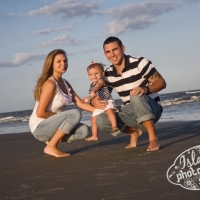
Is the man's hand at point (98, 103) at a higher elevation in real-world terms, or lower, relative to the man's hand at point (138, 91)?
lower

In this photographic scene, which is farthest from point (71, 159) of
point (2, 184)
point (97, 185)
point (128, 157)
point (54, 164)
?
point (97, 185)

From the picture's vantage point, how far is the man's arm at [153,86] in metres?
4.56

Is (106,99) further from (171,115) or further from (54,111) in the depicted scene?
(171,115)

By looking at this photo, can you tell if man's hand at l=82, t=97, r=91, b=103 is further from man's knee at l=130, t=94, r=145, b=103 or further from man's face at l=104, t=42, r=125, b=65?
man's knee at l=130, t=94, r=145, b=103

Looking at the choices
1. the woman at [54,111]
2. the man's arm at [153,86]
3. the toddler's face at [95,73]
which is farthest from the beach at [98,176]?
the toddler's face at [95,73]

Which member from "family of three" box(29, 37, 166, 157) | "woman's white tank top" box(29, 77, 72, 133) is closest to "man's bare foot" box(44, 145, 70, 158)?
"family of three" box(29, 37, 166, 157)

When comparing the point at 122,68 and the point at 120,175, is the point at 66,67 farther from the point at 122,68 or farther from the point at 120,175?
the point at 120,175

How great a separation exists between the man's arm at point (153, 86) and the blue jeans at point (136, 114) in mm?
68

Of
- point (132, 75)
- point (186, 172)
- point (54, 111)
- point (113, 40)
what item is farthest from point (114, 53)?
point (186, 172)

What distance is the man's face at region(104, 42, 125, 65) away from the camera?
4.85 m

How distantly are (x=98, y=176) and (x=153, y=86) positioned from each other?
162 cm

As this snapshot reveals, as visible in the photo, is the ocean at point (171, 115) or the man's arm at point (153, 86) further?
the ocean at point (171, 115)

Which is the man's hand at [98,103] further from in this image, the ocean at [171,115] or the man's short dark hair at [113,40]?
the ocean at [171,115]

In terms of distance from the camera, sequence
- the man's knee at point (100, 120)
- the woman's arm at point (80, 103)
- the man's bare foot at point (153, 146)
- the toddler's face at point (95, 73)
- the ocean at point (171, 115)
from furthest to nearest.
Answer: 1. the ocean at point (171, 115)
2. the toddler's face at point (95, 73)
3. the woman's arm at point (80, 103)
4. the man's knee at point (100, 120)
5. the man's bare foot at point (153, 146)
